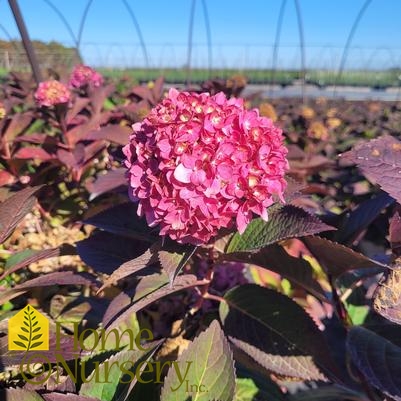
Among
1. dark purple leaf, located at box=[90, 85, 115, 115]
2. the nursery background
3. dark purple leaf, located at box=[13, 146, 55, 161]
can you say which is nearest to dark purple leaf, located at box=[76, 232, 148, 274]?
the nursery background

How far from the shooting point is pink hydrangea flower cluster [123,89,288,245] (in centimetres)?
75

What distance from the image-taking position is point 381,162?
0.80 metres

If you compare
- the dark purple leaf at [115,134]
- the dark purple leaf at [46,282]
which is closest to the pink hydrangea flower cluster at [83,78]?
the dark purple leaf at [115,134]

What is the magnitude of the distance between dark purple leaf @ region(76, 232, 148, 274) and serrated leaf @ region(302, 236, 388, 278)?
0.35 m

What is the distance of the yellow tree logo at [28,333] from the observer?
0.77 meters

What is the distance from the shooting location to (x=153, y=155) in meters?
0.80

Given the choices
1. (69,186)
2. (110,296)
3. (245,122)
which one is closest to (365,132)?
(69,186)

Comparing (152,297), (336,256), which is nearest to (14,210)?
(152,297)

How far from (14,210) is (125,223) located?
219 millimetres

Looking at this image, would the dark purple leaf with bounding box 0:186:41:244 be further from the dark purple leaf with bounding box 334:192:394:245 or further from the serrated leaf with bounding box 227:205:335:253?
the dark purple leaf with bounding box 334:192:394:245

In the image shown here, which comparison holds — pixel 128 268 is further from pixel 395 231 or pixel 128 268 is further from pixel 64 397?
pixel 395 231

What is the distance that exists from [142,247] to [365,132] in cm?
365

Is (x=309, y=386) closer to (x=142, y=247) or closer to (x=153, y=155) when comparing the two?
(x=142, y=247)

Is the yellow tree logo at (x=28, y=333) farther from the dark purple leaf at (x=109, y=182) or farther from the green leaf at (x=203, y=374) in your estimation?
the dark purple leaf at (x=109, y=182)
